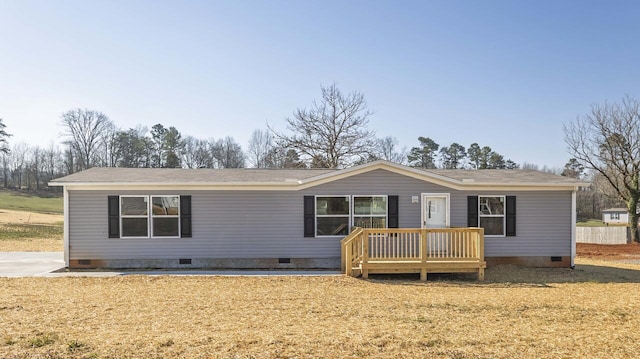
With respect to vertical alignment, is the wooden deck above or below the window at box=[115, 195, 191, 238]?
below

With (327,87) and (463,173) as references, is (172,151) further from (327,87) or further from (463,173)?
(463,173)

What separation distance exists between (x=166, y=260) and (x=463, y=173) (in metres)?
→ 9.31

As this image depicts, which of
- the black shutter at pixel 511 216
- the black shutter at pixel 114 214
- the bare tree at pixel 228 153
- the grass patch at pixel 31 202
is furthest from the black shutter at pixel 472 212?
the bare tree at pixel 228 153

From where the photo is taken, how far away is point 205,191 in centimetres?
1177

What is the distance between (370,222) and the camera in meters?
11.9

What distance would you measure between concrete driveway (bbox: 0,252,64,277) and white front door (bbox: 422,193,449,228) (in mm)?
9958

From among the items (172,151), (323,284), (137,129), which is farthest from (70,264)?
(137,129)

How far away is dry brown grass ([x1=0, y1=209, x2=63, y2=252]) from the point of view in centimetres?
1644

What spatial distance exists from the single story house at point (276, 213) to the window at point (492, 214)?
0.09ft

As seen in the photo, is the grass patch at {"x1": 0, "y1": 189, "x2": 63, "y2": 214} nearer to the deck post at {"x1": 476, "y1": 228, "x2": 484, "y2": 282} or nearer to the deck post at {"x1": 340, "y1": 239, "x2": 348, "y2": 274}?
the deck post at {"x1": 340, "y1": 239, "x2": 348, "y2": 274}

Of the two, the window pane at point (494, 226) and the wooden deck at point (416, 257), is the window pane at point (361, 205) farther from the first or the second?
the window pane at point (494, 226)

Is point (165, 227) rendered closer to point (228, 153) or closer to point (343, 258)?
point (343, 258)

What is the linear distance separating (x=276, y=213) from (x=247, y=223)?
2.77 ft

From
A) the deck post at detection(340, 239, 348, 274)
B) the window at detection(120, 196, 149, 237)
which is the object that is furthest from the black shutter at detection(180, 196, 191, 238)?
the deck post at detection(340, 239, 348, 274)
